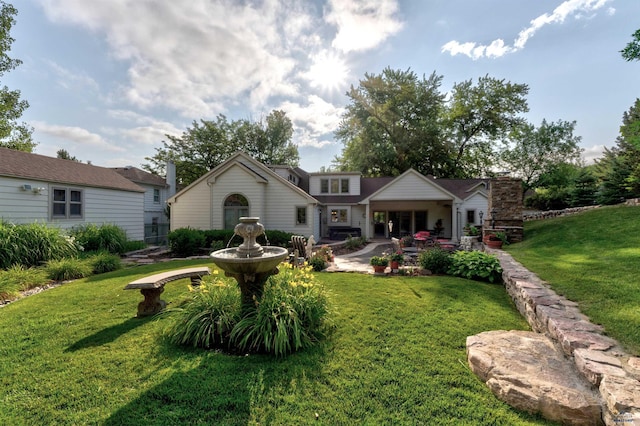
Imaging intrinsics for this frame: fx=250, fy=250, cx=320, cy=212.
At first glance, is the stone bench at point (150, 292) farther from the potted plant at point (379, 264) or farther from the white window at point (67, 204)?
the white window at point (67, 204)

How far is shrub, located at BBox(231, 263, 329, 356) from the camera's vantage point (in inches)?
130

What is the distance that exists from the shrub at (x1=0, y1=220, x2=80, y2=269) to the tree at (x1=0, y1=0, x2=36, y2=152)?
15.1 meters

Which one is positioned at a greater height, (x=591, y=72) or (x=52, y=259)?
(x=591, y=72)

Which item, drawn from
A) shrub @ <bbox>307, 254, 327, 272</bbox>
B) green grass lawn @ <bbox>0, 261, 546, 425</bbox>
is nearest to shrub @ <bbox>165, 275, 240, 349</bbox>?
green grass lawn @ <bbox>0, 261, 546, 425</bbox>

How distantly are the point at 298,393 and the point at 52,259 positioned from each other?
10486 mm

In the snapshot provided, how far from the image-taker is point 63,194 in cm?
1170

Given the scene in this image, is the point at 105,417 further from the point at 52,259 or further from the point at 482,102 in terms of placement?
the point at 482,102

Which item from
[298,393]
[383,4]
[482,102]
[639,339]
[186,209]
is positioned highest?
[482,102]

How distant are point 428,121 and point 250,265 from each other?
2799 centimetres

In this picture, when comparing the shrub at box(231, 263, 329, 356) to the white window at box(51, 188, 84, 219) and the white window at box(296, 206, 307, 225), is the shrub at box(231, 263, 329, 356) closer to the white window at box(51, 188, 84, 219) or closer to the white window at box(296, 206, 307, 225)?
the white window at box(296, 206, 307, 225)

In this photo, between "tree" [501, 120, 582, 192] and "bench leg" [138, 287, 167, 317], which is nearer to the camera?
"bench leg" [138, 287, 167, 317]

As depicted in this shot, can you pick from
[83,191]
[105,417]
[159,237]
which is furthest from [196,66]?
[159,237]

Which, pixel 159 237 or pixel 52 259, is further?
pixel 159 237

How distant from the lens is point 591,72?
30.1ft
